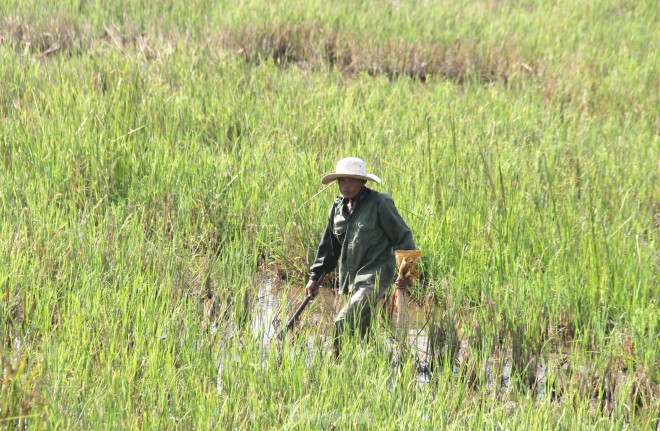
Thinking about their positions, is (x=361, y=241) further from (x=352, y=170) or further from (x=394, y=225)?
(x=352, y=170)

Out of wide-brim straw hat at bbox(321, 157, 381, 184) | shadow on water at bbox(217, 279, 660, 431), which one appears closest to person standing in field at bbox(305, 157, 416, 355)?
wide-brim straw hat at bbox(321, 157, 381, 184)

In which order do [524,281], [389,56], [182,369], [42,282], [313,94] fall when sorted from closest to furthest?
[182,369] → [42,282] → [524,281] → [313,94] → [389,56]

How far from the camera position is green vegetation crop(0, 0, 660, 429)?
2932mm

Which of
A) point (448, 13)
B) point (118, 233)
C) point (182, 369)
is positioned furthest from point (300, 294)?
point (448, 13)

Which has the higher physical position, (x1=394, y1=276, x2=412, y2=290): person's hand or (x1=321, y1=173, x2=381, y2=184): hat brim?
(x1=321, y1=173, x2=381, y2=184): hat brim

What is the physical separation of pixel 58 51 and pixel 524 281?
5.56 metres

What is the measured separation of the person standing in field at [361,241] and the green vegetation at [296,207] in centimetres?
23

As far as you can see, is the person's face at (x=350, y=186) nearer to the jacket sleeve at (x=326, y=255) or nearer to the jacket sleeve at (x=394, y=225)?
the jacket sleeve at (x=394, y=225)

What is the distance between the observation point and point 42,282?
3789 mm

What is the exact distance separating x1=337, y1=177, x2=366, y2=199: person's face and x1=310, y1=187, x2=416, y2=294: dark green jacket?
8cm

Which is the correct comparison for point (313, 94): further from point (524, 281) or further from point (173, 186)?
point (524, 281)

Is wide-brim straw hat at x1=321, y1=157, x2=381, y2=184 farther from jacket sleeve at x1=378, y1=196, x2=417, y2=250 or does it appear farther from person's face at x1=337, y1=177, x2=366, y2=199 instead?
jacket sleeve at x1=378, y1=196, x2=417, y2=250

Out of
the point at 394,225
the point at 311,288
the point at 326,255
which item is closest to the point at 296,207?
the point at 326,255

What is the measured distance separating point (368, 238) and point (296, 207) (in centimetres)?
126
